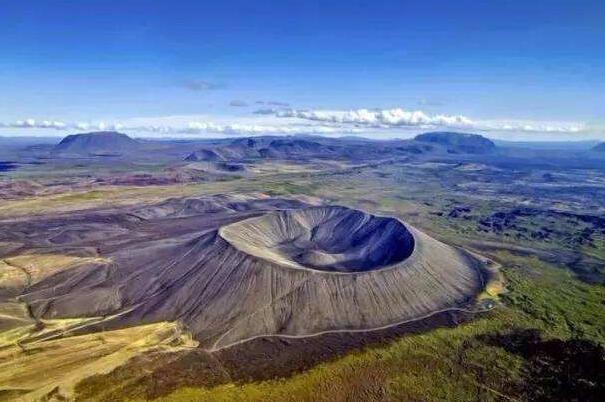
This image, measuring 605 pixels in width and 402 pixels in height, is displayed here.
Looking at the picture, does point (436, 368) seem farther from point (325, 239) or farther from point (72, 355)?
point (325, 239)

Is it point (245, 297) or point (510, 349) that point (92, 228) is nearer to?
point (245, 297)

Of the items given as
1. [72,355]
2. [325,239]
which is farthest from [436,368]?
[325,239]

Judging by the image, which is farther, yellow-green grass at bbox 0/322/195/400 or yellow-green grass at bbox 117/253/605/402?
yellow-green grass at bbox 0/322/195/400

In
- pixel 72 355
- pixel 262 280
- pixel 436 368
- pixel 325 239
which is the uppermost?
pixel 262 280

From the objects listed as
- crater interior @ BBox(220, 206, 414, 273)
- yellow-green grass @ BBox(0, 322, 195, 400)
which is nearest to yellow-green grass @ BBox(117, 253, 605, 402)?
yellow-green grass @ BBox(0, 322, 195, 400)

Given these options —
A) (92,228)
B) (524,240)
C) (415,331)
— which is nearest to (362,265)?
(415,331)

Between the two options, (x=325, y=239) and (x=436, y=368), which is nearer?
(x=436, y=368)

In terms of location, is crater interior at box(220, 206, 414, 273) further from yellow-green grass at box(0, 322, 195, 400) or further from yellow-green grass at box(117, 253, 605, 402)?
yellow-green grass at box(117, 253, 605, 402)
